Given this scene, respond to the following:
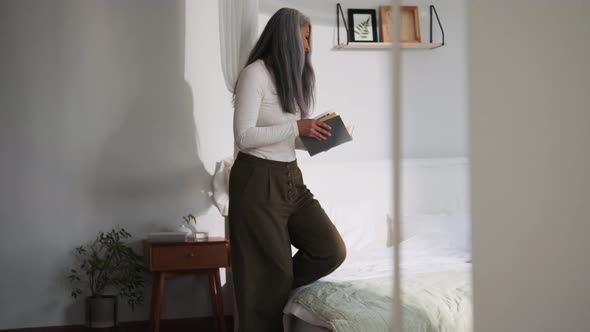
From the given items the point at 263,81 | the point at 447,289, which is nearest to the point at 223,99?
the point at 263,81

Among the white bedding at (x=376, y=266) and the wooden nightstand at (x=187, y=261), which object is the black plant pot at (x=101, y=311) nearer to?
the wooden nightstand at (x=187, y=261)

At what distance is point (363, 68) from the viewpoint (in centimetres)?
459

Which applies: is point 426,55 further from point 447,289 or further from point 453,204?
point 447,289

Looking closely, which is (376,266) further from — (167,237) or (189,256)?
(167,237)

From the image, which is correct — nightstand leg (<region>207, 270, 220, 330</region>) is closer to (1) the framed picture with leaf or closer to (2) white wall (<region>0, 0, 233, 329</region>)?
(2) white wall (<region>0, 0, 233, 329</region>)

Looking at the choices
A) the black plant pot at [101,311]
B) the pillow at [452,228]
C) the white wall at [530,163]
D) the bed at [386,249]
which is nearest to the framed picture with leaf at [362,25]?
the bed at [386,249]

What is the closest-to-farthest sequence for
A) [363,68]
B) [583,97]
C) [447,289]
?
[583,97]
[447,289]
[363,68]

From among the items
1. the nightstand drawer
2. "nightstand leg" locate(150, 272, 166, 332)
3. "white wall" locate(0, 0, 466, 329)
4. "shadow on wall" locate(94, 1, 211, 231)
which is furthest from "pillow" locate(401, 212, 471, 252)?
"shadow on wall" locate(94, 1, 211, 231)

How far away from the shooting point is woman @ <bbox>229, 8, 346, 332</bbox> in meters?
2.72

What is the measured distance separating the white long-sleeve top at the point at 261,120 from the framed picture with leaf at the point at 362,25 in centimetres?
184

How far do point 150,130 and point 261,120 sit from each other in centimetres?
177

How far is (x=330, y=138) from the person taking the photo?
9.12 feet

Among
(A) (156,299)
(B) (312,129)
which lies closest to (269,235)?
(B) (312,129)

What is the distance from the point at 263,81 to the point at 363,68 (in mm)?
1956
